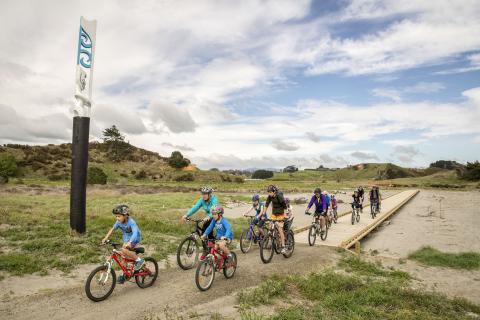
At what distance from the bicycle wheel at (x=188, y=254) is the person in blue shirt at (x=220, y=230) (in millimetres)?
1269

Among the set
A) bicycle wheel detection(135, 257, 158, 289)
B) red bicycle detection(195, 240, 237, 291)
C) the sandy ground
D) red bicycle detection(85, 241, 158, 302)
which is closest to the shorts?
red bicycle detection(195, 240, 237, 291)

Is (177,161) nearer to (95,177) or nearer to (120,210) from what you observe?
(95,177)

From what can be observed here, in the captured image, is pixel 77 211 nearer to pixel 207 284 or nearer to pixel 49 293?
pixel 49 293

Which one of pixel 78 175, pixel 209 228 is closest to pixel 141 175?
pixel 78 175

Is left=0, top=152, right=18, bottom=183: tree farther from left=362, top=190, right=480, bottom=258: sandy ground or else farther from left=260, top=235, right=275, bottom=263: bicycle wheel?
left=362, top=190, right=480, bottom=258: sandy ground

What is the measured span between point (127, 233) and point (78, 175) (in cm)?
681

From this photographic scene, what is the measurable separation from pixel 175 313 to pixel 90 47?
11873 millimetres

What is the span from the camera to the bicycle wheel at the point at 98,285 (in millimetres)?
7406

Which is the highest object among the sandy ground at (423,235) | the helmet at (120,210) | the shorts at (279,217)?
the helmet at (120,210)

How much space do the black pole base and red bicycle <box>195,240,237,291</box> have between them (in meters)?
7.23

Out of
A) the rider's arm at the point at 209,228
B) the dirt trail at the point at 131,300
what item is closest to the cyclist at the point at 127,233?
the dirt trail at the point at 131,300

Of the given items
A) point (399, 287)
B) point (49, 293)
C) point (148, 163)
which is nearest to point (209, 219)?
point (49, 293)

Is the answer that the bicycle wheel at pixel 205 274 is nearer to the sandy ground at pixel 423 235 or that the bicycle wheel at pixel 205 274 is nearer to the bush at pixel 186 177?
the sandy ground at pixel 423 235

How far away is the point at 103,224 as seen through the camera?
53.0 ft
